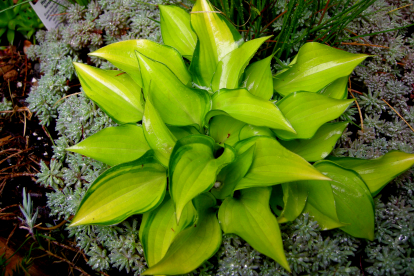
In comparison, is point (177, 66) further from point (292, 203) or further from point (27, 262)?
point (27, 262)

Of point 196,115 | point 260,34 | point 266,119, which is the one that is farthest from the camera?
point 260,34

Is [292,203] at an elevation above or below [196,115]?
below

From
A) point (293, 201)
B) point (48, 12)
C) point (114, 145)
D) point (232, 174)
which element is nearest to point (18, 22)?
point (48, 12)

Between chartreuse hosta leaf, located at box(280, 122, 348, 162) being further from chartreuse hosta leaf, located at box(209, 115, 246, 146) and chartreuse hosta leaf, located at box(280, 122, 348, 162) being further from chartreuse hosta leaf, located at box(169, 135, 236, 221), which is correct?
chartreuse hosta leaf, located at box(169, 135, 236, 221)

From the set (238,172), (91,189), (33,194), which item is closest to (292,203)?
(238,172)

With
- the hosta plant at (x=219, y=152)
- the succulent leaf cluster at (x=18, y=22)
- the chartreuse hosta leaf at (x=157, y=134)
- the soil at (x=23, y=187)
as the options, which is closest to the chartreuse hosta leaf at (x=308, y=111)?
the hosta plant at (x=219, y=152)

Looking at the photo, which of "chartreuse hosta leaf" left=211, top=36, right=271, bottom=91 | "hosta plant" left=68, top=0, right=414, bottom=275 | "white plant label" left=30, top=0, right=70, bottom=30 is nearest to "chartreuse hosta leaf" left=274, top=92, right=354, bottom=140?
"hosta plant" left=68, top=0, right=414, bottom=275

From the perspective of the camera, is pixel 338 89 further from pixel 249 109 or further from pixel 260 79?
pixel 249 109

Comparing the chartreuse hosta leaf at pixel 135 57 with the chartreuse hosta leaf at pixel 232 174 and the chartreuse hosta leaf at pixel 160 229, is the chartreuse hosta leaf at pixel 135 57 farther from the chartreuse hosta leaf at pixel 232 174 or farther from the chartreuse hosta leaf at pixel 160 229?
the chartreuse hosta leaf at pixel 160 229
